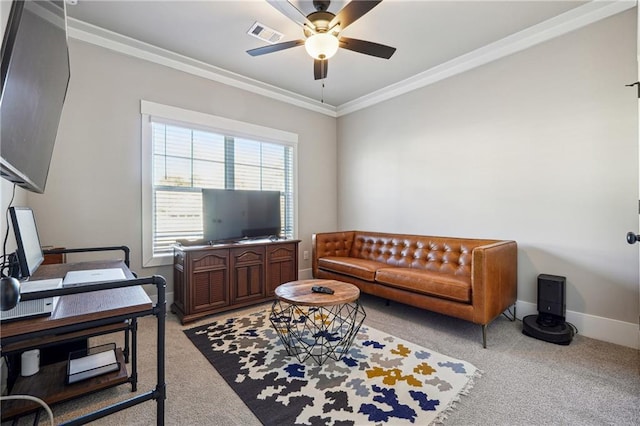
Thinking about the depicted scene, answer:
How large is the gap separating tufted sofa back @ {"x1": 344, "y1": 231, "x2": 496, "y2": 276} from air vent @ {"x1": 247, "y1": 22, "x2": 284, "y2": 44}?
271cm

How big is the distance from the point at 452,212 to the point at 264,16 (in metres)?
2.93

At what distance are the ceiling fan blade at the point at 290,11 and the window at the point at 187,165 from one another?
1762 millimetres

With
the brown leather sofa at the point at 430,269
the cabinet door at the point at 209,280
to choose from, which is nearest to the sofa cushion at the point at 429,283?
the brown leather sofa at the point at 430,269

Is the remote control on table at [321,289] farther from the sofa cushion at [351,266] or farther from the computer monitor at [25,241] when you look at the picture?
the computer monitor at [25,241]

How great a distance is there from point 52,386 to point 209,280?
59.6 inches

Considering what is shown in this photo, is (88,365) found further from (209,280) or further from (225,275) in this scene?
(225,275)

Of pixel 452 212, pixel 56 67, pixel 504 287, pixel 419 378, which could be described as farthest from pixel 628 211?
pixel 56 67

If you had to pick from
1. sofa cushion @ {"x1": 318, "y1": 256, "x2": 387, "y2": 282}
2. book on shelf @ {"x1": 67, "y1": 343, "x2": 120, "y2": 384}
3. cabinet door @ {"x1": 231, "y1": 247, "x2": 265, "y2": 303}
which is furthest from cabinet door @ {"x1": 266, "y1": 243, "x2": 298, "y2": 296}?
book on shelf @ {"x1": 67, "y1": 343, "x2": 120, "y2": 384}

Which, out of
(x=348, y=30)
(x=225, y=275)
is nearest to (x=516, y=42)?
(x=348, y=30)

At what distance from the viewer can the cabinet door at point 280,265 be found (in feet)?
11.6

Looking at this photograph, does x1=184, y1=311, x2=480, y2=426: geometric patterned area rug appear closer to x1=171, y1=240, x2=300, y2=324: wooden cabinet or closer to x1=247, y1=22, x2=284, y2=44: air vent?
x1=171, y1=240, x2=300, y2=324: wooden cabinet

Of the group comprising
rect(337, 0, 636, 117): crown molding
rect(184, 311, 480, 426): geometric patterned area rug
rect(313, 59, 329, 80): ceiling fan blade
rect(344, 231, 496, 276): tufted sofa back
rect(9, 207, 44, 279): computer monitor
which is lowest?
rect(184, 311, 480, 426): geometric patterned area rug

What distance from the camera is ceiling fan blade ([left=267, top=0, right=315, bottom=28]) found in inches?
78.3

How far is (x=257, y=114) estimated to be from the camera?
4000mm
